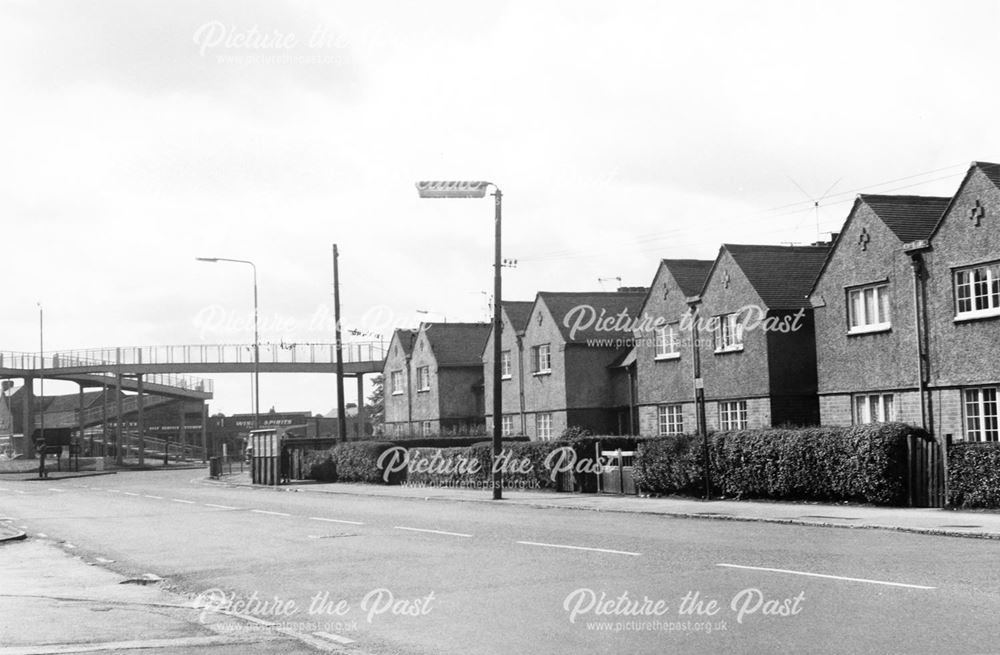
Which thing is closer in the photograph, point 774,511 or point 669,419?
point 774,511

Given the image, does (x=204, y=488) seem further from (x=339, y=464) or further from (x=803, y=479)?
(x=803, y=479)

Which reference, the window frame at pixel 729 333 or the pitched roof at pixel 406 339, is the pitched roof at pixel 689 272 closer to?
the window frame at pixel 729 333

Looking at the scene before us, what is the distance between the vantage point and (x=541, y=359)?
53.7m

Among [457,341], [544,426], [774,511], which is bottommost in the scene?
[774,511]

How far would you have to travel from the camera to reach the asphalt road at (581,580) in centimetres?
950

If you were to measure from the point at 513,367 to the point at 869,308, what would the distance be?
25.7m

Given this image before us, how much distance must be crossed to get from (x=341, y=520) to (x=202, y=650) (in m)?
14.4

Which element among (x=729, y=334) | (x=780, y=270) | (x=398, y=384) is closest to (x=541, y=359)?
(x=729, y=334)

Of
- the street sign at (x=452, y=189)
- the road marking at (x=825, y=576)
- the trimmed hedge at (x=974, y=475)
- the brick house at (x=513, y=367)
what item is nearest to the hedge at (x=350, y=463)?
the brick house at (x=513, y=367)

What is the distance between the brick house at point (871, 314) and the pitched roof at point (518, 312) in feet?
76.6

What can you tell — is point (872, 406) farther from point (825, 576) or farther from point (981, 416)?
point (825, 576)

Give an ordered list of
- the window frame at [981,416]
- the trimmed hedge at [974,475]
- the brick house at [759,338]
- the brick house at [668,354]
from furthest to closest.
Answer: the brick house at [668,354]
the brick house at [759,338]
the window frame at [981,416]
the trimmed hedge at [974,475]

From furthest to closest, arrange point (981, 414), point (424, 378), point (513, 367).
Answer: point (424, 378) < point (513, 367) < point (981, 414)

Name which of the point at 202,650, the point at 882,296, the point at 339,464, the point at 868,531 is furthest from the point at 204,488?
the point at 202,650
